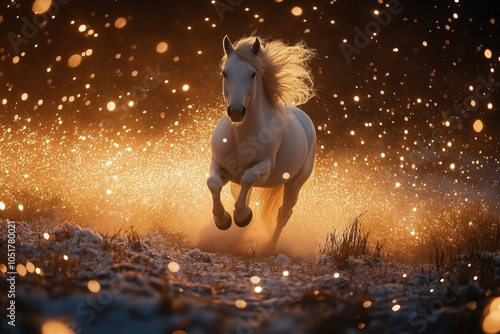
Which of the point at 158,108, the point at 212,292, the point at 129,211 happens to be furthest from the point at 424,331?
the point at 158,108

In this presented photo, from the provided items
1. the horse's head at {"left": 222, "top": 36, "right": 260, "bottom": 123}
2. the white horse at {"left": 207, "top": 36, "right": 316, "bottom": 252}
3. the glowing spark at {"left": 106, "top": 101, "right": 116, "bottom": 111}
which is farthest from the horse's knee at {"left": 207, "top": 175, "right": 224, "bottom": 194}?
the glowing spark at {"left": 106, "top": 101, "right": 116, "bottom": 111}

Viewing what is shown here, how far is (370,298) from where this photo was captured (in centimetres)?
301

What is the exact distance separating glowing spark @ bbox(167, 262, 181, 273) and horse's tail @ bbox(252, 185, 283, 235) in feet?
8.56

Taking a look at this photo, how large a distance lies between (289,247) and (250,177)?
2.30 meters

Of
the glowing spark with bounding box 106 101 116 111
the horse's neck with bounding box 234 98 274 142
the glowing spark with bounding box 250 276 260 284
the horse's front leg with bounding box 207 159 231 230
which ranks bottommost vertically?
the glowing spark with bounding box 250 276 260 284

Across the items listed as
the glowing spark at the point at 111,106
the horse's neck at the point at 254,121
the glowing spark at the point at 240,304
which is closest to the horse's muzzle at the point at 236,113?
the horse's neck at the point at 254,121

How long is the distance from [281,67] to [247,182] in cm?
129

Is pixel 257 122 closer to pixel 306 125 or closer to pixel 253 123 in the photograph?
pixel 253 123

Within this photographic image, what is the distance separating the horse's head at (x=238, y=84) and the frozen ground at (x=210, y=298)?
1395 mm

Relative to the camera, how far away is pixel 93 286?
2.89 metres

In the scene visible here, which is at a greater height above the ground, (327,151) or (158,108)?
(158,108)

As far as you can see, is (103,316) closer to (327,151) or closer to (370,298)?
(370,298)

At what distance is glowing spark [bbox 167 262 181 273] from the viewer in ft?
12.4

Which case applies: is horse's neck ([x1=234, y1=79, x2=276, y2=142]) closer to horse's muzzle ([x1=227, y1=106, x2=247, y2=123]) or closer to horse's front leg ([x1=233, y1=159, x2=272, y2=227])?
horse's front leg ([x1=233, y1=159, x2=272, y2=227])
